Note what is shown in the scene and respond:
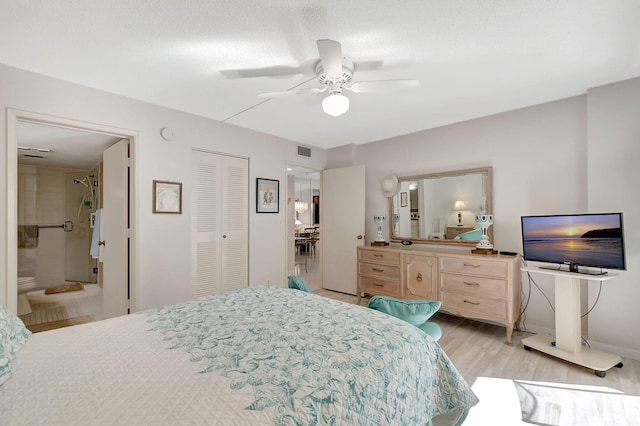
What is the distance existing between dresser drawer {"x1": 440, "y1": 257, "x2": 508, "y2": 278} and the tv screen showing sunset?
0.27 meters

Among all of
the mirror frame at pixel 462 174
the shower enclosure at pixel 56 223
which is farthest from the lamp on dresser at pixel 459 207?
the shower enclosure at pixel 56 223

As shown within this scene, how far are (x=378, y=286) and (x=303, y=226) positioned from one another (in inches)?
237

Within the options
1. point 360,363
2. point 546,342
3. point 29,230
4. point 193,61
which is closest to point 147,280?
point 193,61

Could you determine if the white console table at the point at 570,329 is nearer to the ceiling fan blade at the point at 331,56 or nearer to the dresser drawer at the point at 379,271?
the dresser drawer at the point at 379,271

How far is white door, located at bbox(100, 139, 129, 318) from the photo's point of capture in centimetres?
301

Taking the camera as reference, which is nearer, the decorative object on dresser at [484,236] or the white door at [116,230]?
the white door at [116,230]

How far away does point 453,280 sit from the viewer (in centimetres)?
325

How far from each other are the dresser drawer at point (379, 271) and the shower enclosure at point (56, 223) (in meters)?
4.91

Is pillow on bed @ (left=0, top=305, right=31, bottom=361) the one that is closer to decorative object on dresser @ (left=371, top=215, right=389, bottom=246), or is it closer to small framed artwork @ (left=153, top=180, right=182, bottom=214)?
small framed artwork @ (left=153, top=180, right=182, bottom=214)

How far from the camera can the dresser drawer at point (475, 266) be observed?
2.91 meters

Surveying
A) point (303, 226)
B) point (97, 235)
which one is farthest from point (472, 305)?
point (303, 226)

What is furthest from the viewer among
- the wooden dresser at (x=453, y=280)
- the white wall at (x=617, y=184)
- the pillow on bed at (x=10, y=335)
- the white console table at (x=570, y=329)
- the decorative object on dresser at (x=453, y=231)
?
the decorative object on dresser at (x=453, y=231)

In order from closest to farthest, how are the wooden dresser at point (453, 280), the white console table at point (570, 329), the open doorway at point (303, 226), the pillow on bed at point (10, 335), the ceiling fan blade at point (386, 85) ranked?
the pillow on bed at point (10, 335) → the ceiling fan blade at point (386, 85) → the white console table at point (570, 329) → the wooden dresser at point (453, 280) → the open doorway at point (303, 226)

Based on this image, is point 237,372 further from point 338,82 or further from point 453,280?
point 453,280
